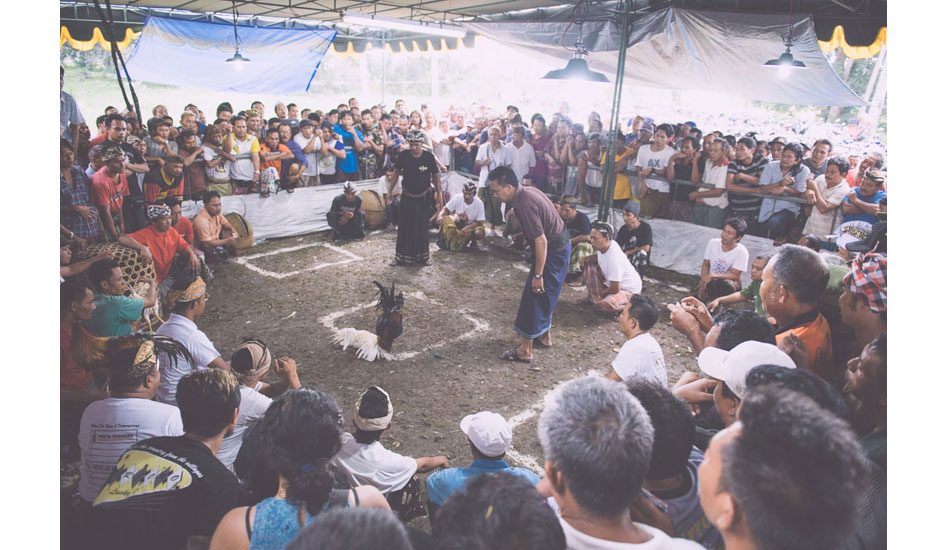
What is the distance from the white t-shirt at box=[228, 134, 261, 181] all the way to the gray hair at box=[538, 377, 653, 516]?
8290 millimetres

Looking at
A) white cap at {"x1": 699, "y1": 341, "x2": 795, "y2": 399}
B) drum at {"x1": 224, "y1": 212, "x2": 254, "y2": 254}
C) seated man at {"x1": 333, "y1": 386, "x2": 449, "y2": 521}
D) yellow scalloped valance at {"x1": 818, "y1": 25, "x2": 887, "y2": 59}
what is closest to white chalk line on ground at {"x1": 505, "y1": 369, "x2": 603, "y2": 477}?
seated man at {"x1": 333, "y1": 386, "x2": 449, "y2": 521}

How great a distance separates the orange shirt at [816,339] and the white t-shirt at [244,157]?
803 cm

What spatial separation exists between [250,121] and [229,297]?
14.5ft

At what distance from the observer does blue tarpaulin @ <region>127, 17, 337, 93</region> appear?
1294 centimetres

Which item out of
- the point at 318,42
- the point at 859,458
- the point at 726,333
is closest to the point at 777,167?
the point at 726,333

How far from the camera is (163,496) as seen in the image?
6.39 ft

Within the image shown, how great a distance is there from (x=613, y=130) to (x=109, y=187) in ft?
21.1

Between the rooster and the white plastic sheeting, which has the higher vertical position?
the white plastic sheeting

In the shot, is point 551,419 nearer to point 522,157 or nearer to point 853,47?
point 853,47

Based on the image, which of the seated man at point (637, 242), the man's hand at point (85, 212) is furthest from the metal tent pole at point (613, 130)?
the man's hand at point (85, 212)

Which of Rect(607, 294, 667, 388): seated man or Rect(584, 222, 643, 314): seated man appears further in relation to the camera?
Rect(584, 222, 643, 314): seated man

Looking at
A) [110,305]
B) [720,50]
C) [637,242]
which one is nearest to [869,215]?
[637,242]

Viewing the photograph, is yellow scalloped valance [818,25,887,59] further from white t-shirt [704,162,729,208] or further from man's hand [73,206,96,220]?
man's hand [73,206,96,220]

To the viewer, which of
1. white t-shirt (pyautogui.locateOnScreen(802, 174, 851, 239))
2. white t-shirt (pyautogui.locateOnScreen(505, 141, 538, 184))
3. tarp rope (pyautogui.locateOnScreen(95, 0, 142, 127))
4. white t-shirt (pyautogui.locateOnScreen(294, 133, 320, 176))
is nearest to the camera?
white t-shirt (pyautogui.locateOnScreen(802, 174, 851, 239))
